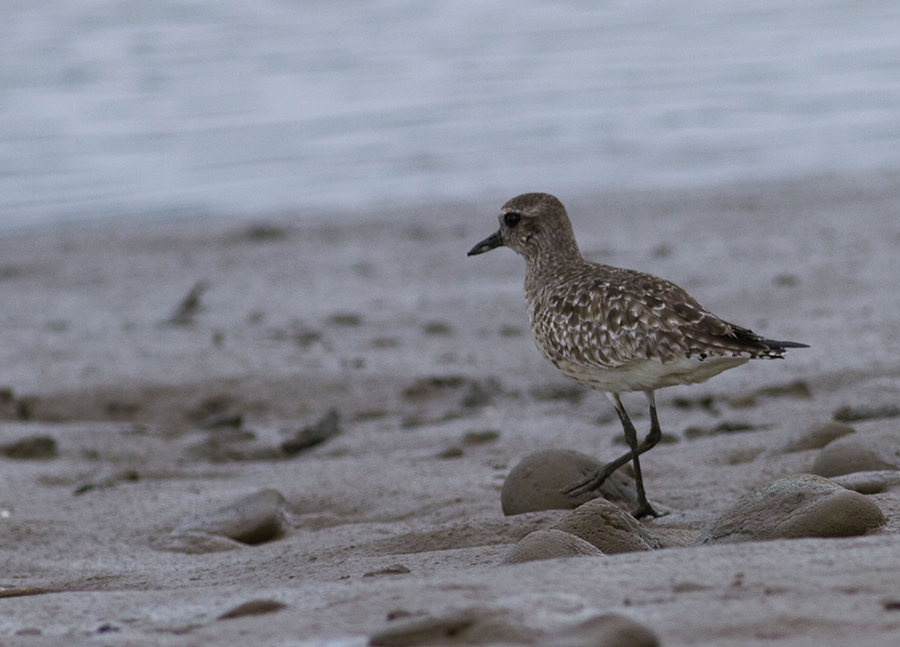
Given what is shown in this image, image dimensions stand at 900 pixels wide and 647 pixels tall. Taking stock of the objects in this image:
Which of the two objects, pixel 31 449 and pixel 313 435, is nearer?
pixel 31 449

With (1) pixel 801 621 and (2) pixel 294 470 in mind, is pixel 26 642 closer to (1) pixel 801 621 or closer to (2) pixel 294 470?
(1) pixel 801 621

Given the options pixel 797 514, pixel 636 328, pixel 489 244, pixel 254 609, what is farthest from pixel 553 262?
pixel 254 609

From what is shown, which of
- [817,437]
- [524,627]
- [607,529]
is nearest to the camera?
Answer: [524,627]

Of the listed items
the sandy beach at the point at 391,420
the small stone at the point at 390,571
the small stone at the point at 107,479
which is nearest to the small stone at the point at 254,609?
the sandy beach at the point at 391,420

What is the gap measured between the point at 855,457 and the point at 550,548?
1.74m

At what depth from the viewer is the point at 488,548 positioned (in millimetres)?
4355

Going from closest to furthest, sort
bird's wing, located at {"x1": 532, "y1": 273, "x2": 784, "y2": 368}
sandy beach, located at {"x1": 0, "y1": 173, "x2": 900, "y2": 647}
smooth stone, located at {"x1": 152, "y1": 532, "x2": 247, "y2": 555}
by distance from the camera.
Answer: sandy beach, located at {"x1": 0, "y1": 173, "x2": 900, "y2": 647} < bird's wing, located at {"x1": 532, "y1": 273, "x2": 784, "y2": 368} < smooth stone, located at {"x1": 152, "y1": 532, "x2": 247, "y2": 555}

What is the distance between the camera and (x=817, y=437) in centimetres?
544

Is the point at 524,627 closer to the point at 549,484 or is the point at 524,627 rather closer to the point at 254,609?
the point at 254,609

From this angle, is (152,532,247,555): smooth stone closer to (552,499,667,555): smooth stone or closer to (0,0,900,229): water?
(552,499,667,555): smooth stone

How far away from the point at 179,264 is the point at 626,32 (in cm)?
1408

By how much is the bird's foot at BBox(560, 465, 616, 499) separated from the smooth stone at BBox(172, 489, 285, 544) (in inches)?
46.6

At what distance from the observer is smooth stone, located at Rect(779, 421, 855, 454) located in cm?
543

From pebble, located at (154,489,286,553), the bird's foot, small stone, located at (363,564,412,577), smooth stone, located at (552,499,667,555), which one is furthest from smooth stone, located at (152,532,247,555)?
smooth stone, located at (552,499,667,555)
